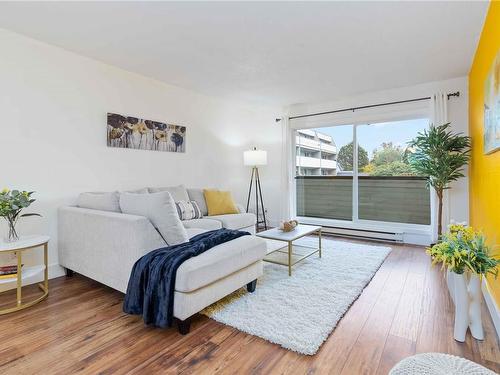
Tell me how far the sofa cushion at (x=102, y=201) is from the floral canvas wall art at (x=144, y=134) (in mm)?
843

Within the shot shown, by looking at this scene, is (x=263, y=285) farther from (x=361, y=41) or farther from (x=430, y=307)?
(x=361, y=41)

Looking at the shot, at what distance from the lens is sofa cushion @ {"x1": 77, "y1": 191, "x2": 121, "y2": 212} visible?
253 cm

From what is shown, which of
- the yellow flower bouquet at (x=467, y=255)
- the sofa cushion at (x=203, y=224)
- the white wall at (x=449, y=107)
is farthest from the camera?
the white wall at (x=449, y=107)

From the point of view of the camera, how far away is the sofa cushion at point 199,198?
405 cm

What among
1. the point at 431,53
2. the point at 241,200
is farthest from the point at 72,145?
the point at 431,53

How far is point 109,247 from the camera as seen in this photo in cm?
227

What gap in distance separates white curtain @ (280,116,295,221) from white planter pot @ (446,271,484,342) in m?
3.57

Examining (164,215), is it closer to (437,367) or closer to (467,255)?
(437,367)

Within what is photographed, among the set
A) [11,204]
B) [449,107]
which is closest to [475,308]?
[449,107]

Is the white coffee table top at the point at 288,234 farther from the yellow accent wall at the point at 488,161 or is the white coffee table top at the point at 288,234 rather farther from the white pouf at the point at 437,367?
the white pouf at the point at 437,367

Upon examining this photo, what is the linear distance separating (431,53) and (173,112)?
135 inches

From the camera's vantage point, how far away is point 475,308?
1787 mm

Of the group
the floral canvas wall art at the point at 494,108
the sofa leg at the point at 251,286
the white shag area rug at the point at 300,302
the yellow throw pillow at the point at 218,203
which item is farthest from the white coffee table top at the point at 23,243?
the floral canvas wall art at the point at 494,108

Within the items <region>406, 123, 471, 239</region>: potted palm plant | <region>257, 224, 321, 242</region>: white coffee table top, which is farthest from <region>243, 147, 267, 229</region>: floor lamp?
<region>406, 123, 471, 239</region>: potted palm plant
